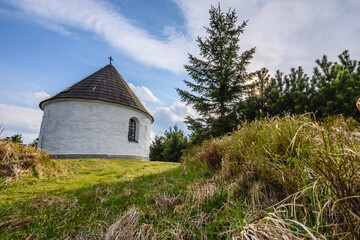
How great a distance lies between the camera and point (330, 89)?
20.1 feet

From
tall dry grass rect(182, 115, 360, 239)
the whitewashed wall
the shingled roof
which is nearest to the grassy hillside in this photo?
tall dry grass rect(182, 115, 360, 239)

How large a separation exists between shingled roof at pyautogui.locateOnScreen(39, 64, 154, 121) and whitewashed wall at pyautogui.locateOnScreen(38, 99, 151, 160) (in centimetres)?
41

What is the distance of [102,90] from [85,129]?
3.44 m

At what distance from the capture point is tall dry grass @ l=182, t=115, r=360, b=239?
1.19 metres

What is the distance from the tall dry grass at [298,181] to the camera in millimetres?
1186

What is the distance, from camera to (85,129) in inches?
489

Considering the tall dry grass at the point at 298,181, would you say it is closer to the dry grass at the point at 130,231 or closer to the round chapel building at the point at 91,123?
the dry grass at the point at 130,231

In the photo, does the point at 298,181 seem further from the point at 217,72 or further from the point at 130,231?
the point at 217,72

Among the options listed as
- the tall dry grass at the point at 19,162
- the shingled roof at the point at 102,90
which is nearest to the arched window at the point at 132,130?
the shingled roof at the point at 102,90

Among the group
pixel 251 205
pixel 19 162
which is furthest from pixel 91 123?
pixel 251 205

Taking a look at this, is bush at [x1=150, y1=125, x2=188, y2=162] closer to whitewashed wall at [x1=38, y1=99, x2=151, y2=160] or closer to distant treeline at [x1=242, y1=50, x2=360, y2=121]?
whitewashed wall at [x1=38, y1=99, x2=151, y2=160]

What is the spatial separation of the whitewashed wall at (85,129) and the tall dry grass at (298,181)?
1096 centimetres

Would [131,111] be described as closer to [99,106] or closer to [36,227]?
[99,106]

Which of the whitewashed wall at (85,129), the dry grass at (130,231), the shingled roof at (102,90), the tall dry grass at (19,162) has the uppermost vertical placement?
the shingled roof at (102,90)
